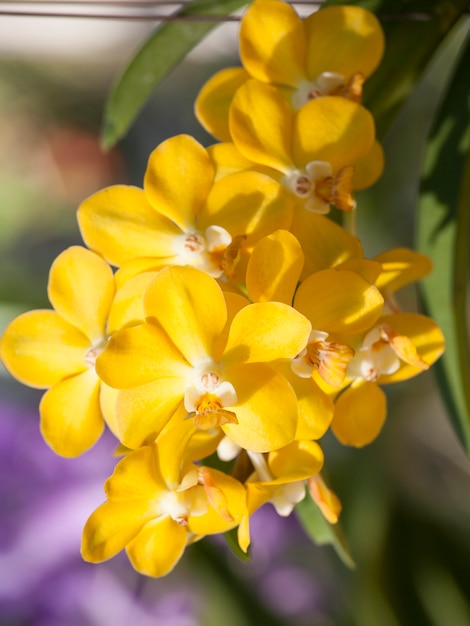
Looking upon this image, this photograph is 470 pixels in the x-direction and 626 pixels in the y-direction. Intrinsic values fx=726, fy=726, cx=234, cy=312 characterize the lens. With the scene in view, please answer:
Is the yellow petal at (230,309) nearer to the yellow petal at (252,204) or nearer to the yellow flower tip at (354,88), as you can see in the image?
the yellow petal at (252,204)

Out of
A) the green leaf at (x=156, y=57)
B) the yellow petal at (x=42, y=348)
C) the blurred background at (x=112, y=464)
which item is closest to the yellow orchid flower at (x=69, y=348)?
the yellow petal at (x=42, y=348)

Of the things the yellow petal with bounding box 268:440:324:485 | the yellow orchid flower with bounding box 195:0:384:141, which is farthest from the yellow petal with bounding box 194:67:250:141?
the yellow petal with bounding box 268:440:324:485

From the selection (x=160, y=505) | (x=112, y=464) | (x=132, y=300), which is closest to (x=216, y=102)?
(x=132, y=300)

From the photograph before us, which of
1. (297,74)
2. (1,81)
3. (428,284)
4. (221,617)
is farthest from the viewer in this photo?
(1,81)

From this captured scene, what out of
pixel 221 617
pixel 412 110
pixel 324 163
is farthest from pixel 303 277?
pixel 412 110

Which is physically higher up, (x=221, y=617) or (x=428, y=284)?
(x=428, y=284)

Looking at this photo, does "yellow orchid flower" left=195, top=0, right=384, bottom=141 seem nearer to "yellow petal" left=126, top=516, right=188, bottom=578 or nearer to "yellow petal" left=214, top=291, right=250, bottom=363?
"yellow petal" left=214, top=291, right=250, bottom=363

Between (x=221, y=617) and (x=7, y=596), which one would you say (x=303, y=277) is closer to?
(x=221, y=617)
